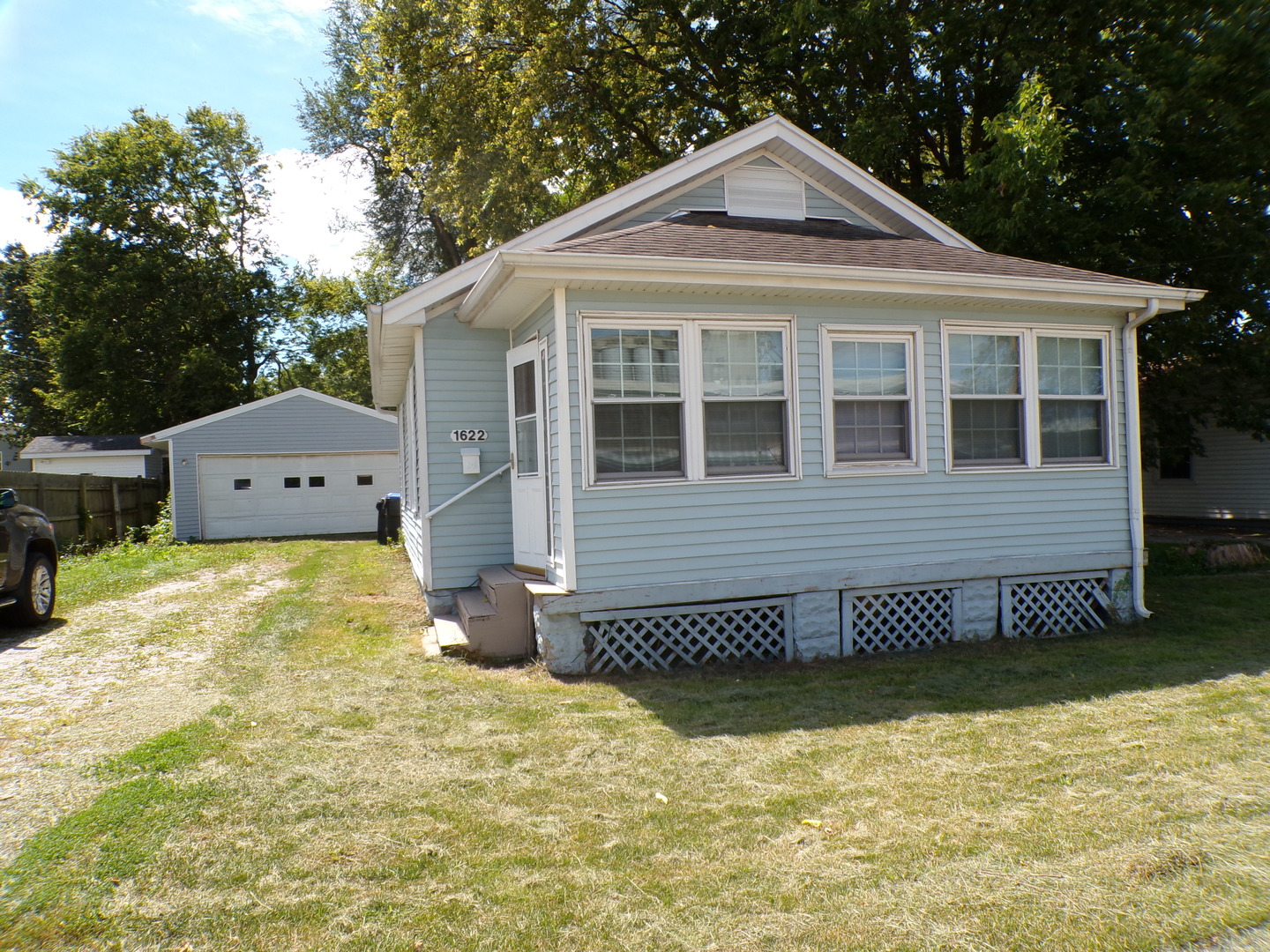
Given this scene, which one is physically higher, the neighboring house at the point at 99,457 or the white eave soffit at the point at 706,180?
the white eave soffit at the point at 706,180

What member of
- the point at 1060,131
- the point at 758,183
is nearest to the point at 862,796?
the point at 758,183

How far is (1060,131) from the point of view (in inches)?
497

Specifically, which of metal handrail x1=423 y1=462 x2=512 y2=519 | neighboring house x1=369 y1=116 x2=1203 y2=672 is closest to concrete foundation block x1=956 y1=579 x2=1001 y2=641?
neighboring house x1=369 y1=116 x2=1203 y2=672

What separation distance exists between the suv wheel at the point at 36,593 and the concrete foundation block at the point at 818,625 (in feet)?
23.6

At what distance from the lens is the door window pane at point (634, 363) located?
666 centimetres

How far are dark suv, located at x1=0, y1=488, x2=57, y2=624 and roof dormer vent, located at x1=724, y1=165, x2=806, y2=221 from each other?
7474 mm

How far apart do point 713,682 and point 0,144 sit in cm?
605

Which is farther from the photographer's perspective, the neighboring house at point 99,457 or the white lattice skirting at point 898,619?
the neighboring house at point 99,457

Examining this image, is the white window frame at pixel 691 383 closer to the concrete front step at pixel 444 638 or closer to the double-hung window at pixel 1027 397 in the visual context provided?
the double-hung window at pixel 1027 397

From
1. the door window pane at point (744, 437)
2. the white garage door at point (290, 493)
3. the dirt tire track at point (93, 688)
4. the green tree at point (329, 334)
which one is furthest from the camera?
the green tree at point (329, 334)

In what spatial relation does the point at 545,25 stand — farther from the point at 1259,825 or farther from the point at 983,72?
the point at 1259,825

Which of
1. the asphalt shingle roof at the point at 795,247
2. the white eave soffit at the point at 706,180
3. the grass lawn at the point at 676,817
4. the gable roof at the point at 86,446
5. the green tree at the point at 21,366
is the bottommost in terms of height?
the grass lawn at the point at 676,817

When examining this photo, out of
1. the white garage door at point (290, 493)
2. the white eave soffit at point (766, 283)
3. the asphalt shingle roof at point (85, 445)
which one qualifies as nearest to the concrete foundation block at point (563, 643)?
the white eave soffit at point (766, 283)

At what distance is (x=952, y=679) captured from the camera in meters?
6.55
